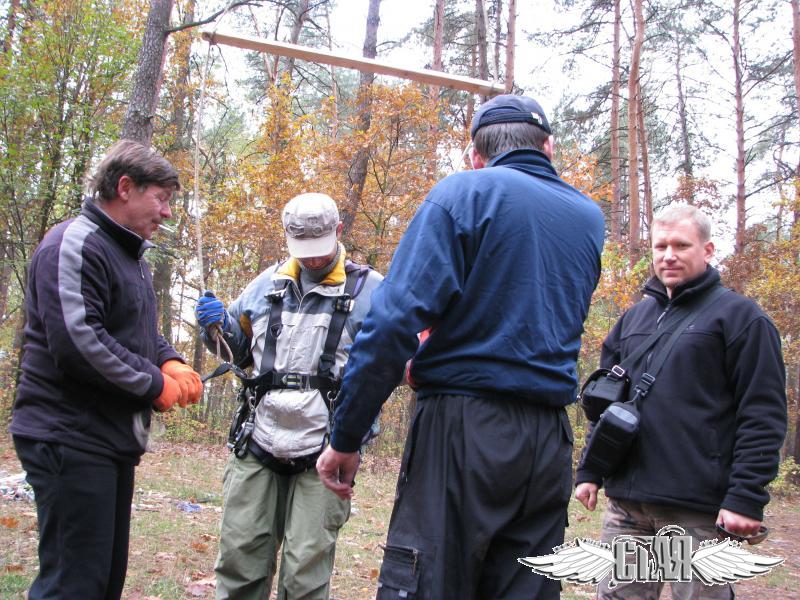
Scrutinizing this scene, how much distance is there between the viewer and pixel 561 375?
213 cm

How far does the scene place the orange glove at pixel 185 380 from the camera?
2.86 m

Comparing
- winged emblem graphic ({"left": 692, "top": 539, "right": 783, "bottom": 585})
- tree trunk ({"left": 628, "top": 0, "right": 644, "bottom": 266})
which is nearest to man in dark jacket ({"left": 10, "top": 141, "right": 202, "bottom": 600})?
winged emblem graphic ({"left": 692, "top": 539, "right": 783, "bottom": 585})

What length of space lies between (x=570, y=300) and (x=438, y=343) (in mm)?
458

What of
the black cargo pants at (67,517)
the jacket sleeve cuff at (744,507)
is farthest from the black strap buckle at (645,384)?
the black cargo pants at (67,517)

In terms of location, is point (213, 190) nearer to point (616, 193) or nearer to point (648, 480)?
point (616, 193)

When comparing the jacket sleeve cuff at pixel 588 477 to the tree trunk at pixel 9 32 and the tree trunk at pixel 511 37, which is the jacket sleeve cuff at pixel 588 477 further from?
the tree trunk at pixel 511 37

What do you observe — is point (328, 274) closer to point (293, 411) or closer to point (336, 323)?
point (336, 323)

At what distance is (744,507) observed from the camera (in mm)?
2578

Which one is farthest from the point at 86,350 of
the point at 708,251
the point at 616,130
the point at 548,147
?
the point at 616,130

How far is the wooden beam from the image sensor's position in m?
4.54

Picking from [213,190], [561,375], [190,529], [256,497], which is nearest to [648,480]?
[561,375]

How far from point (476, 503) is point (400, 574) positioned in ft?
0.95

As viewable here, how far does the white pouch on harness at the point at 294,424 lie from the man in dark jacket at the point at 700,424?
119 cm

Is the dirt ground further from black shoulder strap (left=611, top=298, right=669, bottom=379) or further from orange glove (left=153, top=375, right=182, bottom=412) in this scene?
black shoulder strap (left=611, top=298, right=669, bottom=379)
